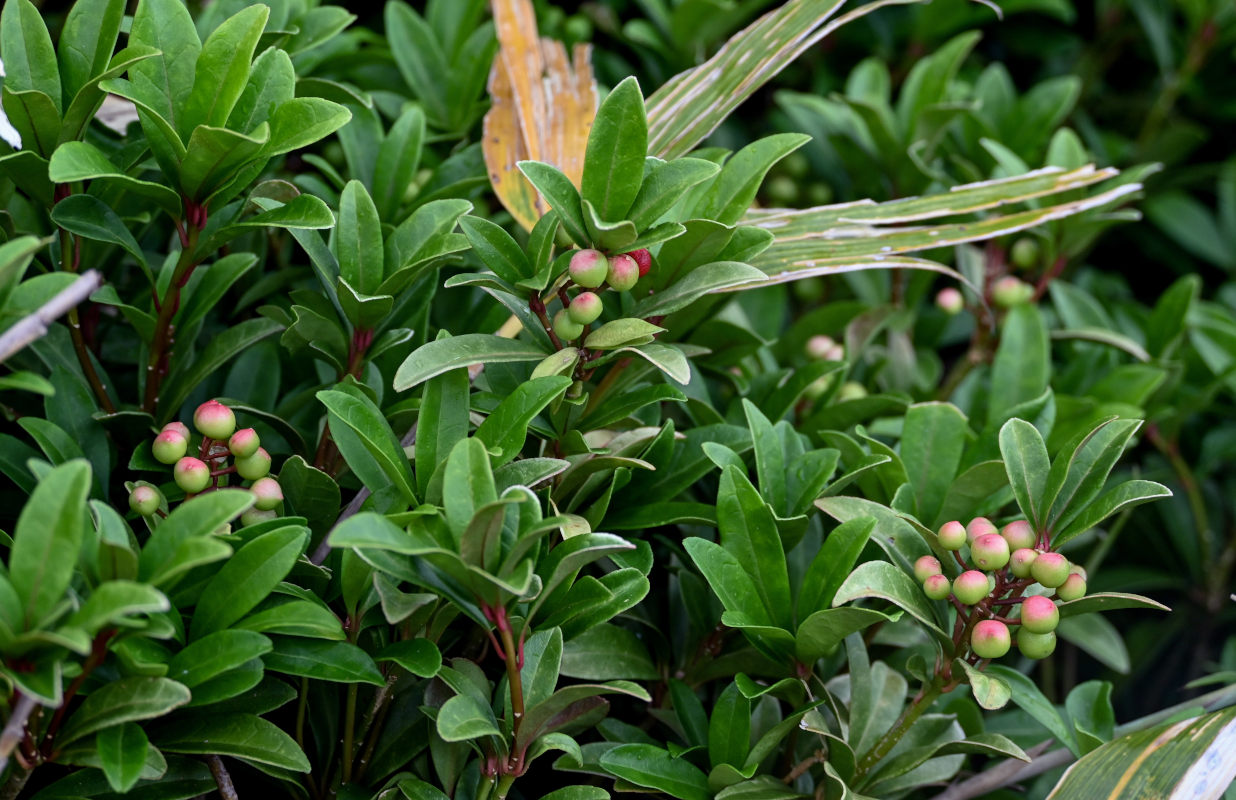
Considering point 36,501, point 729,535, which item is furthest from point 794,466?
point 36,501

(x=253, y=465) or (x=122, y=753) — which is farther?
(x=253, y=465)

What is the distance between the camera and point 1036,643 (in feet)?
2.86

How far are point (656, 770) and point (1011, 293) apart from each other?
2.79 ft

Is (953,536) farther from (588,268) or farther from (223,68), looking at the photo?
(223,68)

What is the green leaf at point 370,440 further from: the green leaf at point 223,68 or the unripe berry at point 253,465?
the green leaf at point 223,68

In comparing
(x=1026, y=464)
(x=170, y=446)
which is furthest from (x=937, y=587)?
(x=170, y=446)

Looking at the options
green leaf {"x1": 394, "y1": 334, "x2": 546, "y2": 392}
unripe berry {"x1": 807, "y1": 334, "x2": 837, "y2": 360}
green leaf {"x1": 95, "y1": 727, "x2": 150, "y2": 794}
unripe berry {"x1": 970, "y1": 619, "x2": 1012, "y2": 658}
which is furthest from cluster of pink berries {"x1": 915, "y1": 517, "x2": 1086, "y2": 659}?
green leaf {"x1": 95, "y1": 727, "x2": 150, "y2": 794}

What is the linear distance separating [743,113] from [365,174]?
92 cm

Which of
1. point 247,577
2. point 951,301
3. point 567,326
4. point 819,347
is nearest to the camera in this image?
point 247,577

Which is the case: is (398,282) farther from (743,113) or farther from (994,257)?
(743,113)

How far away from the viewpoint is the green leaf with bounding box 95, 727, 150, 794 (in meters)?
0.71

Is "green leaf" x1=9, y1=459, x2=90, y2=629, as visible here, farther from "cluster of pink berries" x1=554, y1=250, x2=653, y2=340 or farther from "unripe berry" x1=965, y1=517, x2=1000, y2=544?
"unripe berry" x1=965, y1=517, x2=1000, y2=544

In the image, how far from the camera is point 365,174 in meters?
1.22

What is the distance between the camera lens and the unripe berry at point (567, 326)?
90 centimetres
